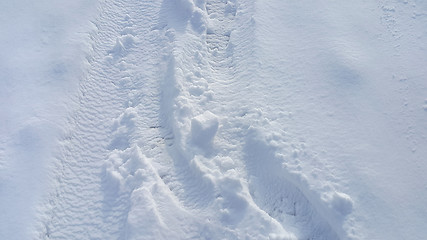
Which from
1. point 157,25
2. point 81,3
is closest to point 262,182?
point 157,25

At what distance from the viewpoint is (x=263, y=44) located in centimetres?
427

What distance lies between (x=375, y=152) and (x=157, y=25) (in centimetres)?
277

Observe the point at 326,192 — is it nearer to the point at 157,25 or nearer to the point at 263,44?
the point at 263,44

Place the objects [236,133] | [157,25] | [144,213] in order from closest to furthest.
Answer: [144,213] → [236,133] → [157,25]

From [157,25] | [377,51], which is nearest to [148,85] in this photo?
[157,25]

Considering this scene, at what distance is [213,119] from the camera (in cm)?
360

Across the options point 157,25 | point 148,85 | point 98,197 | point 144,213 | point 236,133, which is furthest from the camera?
point 157,25

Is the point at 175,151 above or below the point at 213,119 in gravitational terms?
below

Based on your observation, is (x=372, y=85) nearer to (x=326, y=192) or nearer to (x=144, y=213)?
(x=326, y=192)

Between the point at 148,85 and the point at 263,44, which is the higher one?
the point at 263,44

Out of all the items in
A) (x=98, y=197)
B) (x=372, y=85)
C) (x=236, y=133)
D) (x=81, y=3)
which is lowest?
(x=98, y=197)

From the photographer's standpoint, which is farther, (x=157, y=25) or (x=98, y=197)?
(x=157, y=25)

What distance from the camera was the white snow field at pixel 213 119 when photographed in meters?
3.21

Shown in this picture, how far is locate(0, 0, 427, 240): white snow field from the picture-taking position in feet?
10.5
